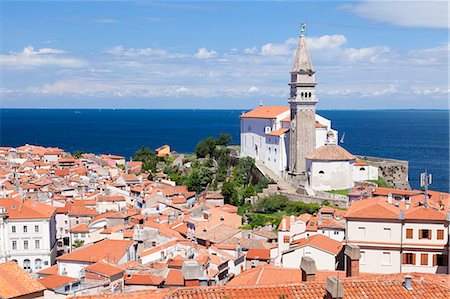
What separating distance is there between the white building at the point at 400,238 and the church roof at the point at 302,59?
28424 millimetres

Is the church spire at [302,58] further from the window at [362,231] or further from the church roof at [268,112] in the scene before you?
the window at [362,231]

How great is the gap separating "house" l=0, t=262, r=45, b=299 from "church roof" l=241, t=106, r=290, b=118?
42878mm

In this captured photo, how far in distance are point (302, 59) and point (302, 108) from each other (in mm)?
3902

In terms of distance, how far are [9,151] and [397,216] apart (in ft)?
222

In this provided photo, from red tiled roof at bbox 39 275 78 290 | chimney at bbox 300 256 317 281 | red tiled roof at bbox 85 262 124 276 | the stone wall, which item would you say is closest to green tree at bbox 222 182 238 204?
the stone wall

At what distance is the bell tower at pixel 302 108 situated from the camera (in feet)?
157

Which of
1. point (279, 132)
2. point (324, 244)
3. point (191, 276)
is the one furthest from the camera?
point (279, 132)

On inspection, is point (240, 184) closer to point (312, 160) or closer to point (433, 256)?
point (312, 160)

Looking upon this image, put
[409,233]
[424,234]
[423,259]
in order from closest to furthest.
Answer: [423,259]
[424,234]
[409,233]

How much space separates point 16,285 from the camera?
13.8 meters

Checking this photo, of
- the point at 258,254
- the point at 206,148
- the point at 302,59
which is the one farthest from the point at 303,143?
the point at 258,254

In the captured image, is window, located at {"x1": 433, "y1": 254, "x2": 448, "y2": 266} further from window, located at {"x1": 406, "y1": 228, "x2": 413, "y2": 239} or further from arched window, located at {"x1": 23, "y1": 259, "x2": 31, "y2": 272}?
arched window, located at {"x1": 23, "y1": 259, "x2": 31, "y2": 272}

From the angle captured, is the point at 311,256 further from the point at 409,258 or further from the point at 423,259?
the point at 423,259

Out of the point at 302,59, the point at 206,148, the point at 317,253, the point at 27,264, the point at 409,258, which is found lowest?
the point at 27,264
